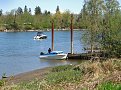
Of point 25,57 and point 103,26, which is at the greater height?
point 103,26

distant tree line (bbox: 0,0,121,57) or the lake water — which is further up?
distant tree line (bbox: 0,0,121,57)

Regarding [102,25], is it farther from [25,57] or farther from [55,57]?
[25,57]

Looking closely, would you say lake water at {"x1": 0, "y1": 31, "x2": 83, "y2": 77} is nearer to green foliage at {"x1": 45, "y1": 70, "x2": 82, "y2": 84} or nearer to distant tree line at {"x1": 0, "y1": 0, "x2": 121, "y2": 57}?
distant tree line at {"x1": 0, "y1": 0, "x2": 121, "y2": 57}

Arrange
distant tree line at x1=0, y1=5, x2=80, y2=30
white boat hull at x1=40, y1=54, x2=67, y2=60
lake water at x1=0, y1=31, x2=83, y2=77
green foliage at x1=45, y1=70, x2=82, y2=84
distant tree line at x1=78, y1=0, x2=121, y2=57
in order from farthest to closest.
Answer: distant tree line at x1=0, y1=5, x2=80, y2=30
white boat hull at x1=40, y1=54, x2=67, y2=60
lake water at x1=0, y1=31, x2=83, y2=77
distant tree line at x1=78, y1=0, x2=121, y2=57
green foliage at x1=45, y1=70, x2=82, y2=84

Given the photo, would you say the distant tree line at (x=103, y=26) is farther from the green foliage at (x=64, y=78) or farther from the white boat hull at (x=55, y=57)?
the green foliage at (x=64, y=78)

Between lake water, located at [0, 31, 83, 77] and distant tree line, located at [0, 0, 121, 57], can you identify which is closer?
distant tree line, located at [0, 0, 121, 57]

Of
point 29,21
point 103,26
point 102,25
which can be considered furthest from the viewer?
point 29,21

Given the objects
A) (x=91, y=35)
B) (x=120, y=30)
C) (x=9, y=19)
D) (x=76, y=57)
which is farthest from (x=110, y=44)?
(x=9, y=19)

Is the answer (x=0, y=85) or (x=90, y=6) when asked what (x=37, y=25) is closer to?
(x=90, y=6)

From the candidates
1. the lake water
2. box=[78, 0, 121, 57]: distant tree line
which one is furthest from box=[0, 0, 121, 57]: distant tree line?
the lake water

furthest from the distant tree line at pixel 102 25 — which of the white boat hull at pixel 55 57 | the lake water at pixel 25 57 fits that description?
the white boat hull at pixel 55 57

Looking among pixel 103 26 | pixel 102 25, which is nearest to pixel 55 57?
pixel 102 25

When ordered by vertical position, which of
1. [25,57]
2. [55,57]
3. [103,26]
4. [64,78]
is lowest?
[25,57]

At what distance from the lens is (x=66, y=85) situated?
12773 millimetres
